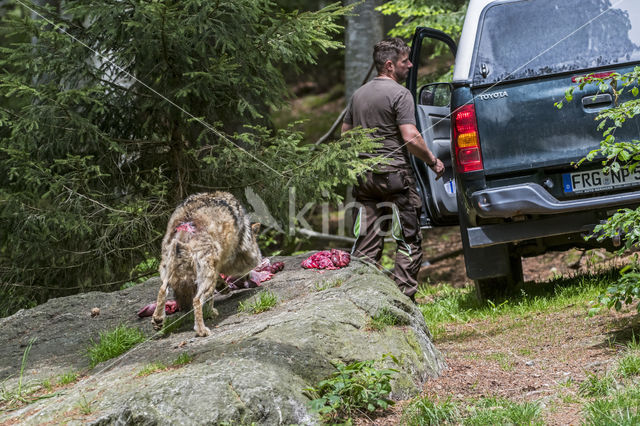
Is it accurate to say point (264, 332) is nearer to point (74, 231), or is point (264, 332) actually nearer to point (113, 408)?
point (113, 408)

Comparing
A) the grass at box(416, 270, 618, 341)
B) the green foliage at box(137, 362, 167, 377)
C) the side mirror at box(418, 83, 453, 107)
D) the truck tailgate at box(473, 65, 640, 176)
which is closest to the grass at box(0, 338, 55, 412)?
the green foliage at box(137, 362, 167, 377)

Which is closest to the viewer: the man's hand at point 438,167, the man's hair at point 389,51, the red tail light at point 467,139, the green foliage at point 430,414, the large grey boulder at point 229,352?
the large grey boulder at point 229,352

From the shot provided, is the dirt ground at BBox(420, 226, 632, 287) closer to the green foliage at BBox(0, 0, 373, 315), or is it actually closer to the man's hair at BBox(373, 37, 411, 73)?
the man's hair at BBox(373, 37, 411, 73)

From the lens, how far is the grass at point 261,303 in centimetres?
623

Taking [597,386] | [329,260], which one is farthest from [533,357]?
[329,260]

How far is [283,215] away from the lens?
824 centimetres

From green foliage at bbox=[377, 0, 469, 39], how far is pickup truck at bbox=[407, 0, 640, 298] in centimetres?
409

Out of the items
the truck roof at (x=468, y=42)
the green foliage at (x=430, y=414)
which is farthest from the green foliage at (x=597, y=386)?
the truck roof at (x=468, y=42)

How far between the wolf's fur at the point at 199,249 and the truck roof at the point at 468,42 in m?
2.48

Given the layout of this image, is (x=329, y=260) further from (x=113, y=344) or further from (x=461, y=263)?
(x=461, y=263)

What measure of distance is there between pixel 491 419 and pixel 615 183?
3.13 m

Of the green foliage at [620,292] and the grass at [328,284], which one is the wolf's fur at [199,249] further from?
the green foliage at [620,292]

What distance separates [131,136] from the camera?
28.4 ft

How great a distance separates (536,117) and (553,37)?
2.61ft
